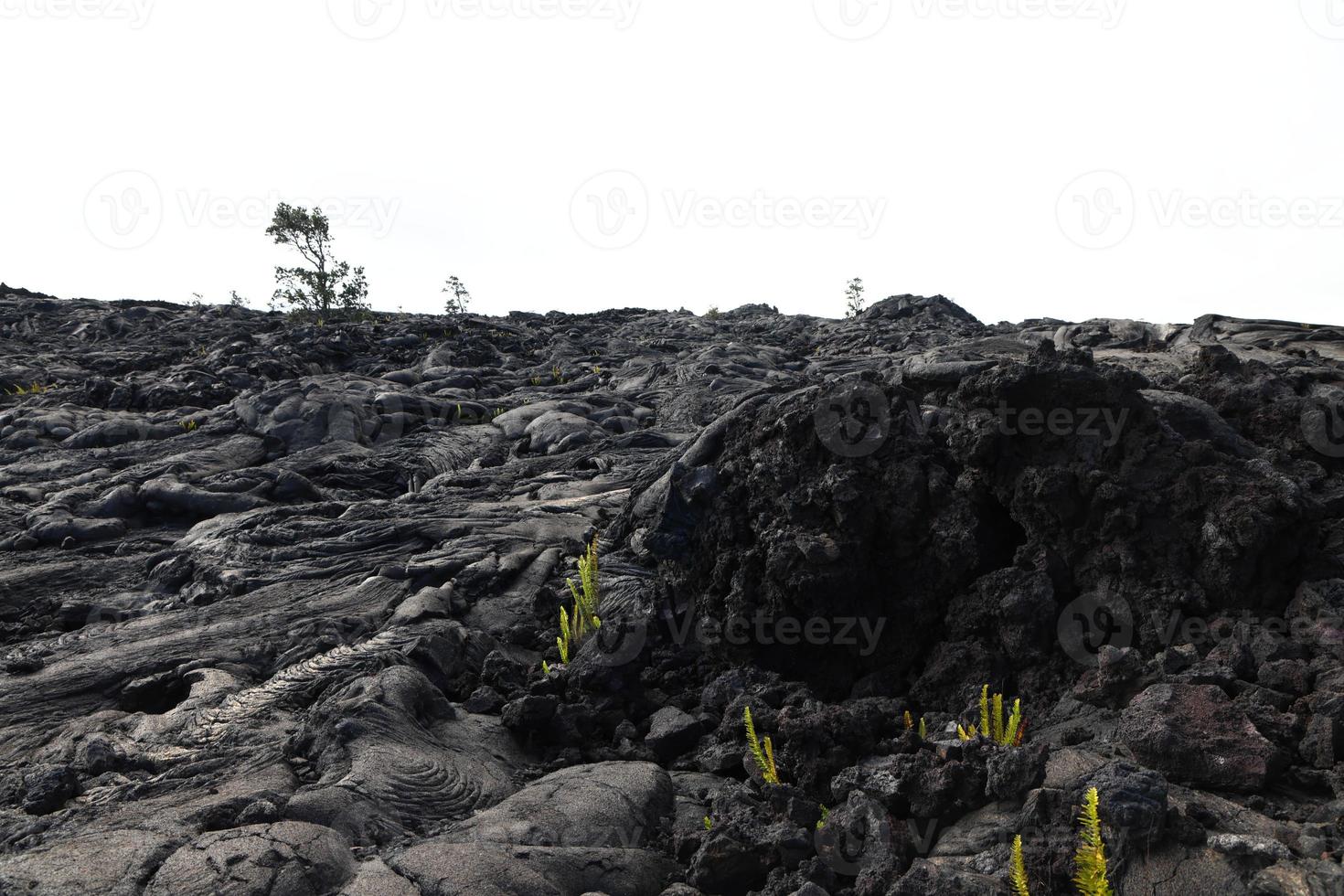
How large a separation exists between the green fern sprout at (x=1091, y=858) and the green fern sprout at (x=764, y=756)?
67.6 inches

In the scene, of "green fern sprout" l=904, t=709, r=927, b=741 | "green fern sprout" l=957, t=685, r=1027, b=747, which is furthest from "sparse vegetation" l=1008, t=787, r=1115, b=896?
"green fern sprout" l=904, t=709, r=927, b=741

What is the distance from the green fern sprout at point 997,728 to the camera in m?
4.60

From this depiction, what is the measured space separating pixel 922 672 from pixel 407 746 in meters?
3.51

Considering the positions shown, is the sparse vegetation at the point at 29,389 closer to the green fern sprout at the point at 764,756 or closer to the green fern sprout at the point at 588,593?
the green fern sprout at the point at 588,593

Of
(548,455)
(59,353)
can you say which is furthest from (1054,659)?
(59,353)

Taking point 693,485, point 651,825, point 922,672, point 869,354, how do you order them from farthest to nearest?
point 869,354, point 693,485, point 922,672, point 651,825

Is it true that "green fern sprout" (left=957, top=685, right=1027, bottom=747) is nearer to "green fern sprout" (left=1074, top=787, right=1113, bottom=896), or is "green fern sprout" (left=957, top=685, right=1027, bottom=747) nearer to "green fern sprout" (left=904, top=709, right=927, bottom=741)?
"green fern sprout" (left=904, top=709, right=927, bottom=741)

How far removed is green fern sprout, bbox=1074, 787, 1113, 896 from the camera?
10.8 feet

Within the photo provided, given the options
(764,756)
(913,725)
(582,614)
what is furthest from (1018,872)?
(582,614)

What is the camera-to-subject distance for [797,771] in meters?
4.98

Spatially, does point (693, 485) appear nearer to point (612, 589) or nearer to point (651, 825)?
point (612, 589)

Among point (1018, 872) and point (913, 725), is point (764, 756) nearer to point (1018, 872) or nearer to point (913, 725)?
point (913, 725)

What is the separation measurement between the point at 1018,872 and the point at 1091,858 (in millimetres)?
292

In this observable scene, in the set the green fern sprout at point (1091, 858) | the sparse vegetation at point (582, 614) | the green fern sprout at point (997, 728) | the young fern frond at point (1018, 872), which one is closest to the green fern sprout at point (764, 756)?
the green fern sprout at point (997, 728)
